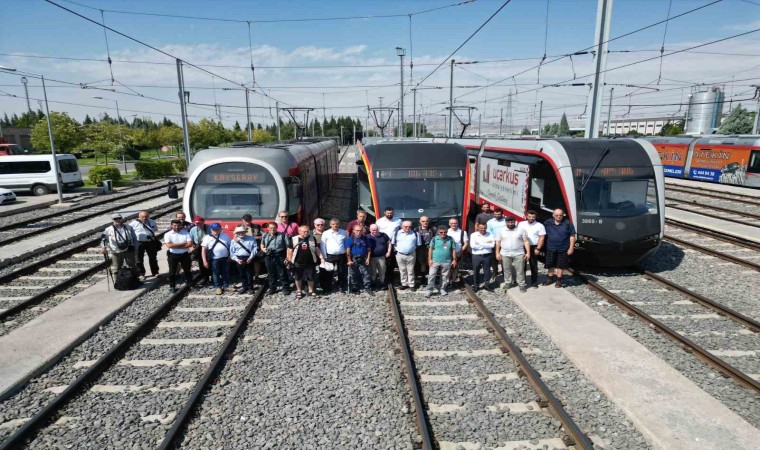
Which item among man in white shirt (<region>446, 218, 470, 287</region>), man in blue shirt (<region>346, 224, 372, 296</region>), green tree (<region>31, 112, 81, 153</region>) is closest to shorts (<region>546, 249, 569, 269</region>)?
man in white shirt (<region>446, 218, 470, 287</region>)

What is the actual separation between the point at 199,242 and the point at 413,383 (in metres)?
5.96

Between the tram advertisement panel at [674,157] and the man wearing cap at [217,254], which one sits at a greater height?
the tram advertisement panel at [674,157]

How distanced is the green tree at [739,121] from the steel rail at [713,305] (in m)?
73.2

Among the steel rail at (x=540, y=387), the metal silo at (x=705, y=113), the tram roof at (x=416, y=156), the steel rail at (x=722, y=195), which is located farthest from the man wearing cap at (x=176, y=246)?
the metal silo at (x=705, y=113)

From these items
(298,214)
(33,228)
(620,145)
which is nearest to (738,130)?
(620,145)

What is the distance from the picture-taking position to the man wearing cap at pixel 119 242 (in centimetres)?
958

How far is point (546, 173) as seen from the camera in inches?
439

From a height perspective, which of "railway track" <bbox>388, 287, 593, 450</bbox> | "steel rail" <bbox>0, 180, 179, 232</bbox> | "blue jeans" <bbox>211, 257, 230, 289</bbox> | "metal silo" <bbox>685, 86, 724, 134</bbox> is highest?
"metal silo" <bbox>685, 86, 724, 134</bbox>

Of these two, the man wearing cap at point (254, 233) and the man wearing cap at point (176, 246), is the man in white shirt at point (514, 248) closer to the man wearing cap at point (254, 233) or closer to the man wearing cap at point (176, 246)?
the man wearing cap at point (254, 233)

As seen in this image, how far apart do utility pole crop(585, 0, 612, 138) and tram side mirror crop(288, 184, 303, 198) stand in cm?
1035

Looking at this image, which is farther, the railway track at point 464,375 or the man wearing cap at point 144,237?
the man wearing cap at point 144,237

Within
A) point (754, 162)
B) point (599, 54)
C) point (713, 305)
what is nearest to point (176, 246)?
point (713, 305)

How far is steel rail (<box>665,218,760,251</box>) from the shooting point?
44.0 ft

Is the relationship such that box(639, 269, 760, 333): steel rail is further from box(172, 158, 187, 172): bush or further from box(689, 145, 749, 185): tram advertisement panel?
box(172, 158, 187, 172): bush
